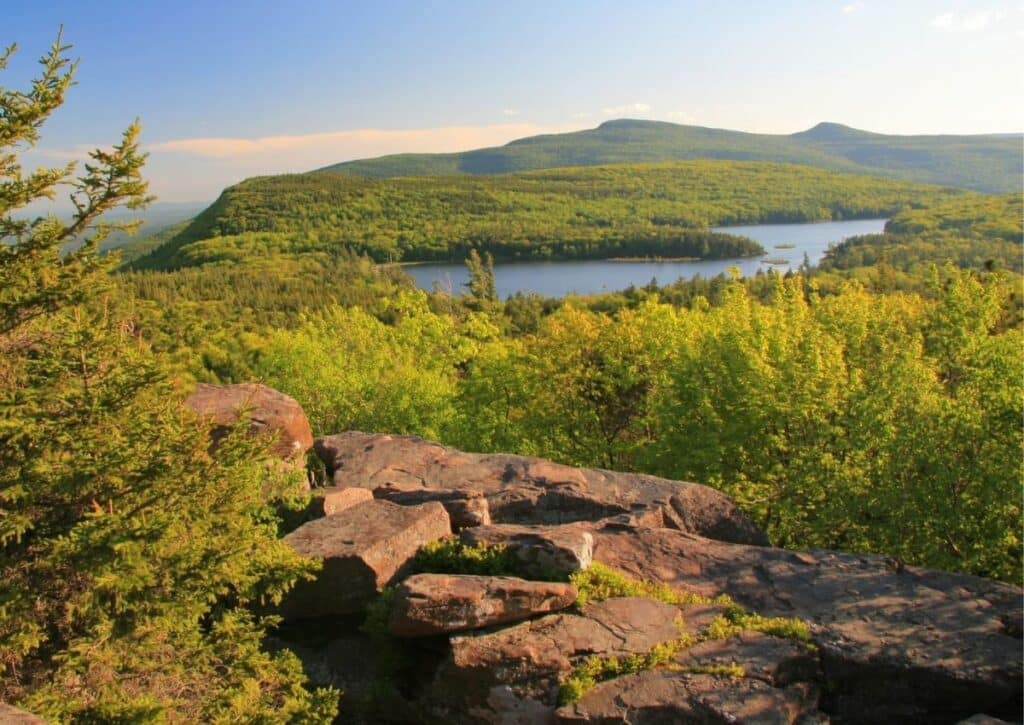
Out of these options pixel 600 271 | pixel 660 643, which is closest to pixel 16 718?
pixel 660 643

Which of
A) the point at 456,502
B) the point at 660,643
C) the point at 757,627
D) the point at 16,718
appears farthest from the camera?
the point at 456,502

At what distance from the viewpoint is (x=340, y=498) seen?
1661 cm

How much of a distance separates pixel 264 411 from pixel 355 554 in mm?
7478

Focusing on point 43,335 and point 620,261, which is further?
point 620,261

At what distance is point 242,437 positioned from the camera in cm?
1241

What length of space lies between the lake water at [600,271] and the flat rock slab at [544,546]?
108415 mm

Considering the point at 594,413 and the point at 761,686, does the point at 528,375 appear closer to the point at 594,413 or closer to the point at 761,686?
the point at 594,413

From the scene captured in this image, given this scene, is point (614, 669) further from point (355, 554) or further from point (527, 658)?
point (355, 554)

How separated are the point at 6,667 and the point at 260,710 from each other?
3.57m

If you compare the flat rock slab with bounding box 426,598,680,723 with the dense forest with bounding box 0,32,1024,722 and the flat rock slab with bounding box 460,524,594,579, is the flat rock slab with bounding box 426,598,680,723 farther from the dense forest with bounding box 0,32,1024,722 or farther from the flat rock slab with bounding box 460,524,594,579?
the dense forest with bounding box 0,32,1024,722

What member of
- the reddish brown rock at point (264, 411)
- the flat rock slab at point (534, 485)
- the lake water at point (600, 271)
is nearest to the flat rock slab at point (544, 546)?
the flat rock slab at point (534, 485)

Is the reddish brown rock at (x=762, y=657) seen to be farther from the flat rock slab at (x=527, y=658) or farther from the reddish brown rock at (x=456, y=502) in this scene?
the reddish brown rock at (x=456, y=502)

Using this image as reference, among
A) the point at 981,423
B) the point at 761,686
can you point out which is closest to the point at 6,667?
the point at 761,686

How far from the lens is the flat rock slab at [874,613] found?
11516 millimetres
